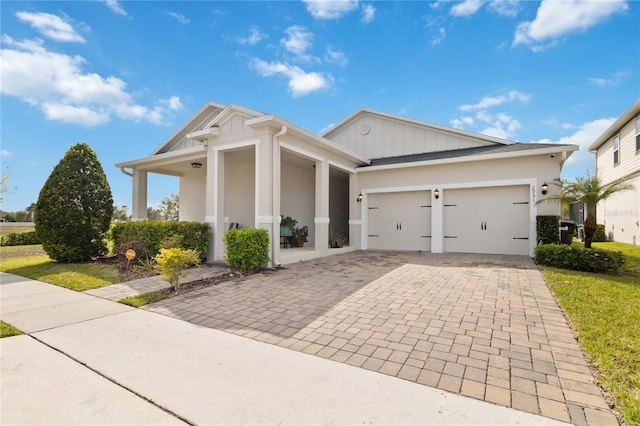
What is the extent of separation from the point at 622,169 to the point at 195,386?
61.4 feet

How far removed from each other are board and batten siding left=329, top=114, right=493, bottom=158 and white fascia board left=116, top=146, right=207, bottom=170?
23.9 ft

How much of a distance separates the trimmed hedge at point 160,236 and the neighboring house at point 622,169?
14738 mm

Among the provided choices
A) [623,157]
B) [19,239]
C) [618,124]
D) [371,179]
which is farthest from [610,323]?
[19,239]

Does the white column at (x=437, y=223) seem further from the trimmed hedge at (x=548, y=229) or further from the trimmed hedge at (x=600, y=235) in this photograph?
the trimmed hedge at (x=600, y=235)

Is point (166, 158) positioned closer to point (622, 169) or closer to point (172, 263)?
point (172, 263)

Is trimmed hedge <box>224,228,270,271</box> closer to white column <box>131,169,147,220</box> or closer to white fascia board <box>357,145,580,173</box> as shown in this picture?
white fascia board <box>357,145,580,173</box>

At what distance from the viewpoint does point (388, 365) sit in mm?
2670

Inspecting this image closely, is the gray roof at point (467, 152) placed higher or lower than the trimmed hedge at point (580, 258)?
higher

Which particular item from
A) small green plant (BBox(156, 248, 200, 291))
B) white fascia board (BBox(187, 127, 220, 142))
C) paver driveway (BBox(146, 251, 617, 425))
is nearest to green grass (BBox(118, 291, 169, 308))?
paver driveway (BBox(146, 251, 617, 425))

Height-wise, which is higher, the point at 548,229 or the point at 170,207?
the point at 170,207

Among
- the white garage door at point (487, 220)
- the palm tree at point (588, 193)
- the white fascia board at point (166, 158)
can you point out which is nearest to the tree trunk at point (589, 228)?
the palm tree at point (588, 193)

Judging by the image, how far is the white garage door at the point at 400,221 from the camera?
11.0m

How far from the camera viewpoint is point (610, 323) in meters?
3.58

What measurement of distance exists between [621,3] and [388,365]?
11.0 metres
